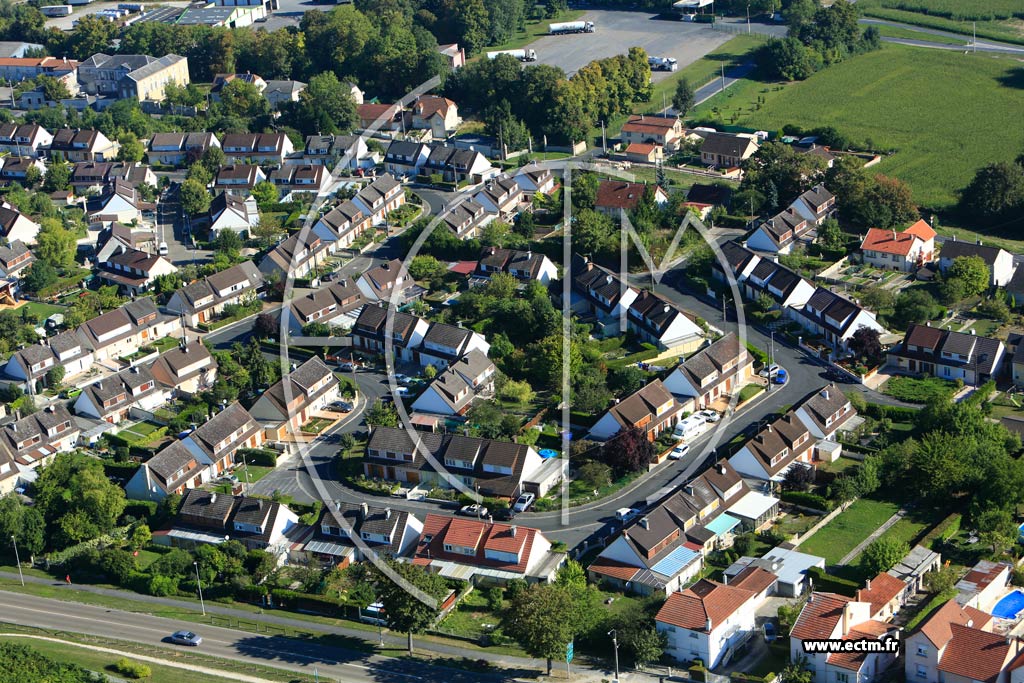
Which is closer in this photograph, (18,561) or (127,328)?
(18,561)

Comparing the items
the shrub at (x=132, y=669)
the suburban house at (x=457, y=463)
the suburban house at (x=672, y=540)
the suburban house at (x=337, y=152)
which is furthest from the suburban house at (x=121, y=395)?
the suburban house at (x=337, y=152)

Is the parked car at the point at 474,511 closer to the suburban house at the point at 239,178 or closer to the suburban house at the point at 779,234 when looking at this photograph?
the suburban house at the point at 779,234

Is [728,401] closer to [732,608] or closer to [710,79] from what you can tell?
[732,608]

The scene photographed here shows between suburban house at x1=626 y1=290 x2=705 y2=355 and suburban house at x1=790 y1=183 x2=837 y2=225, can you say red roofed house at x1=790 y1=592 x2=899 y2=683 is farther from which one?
suburban house at x1=790 y1=183 x2=837 y2=225

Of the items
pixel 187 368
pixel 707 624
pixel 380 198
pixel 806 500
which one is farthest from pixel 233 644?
pixel 380 198

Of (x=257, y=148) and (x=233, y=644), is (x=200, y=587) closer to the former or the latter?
(x=233, y=644)
